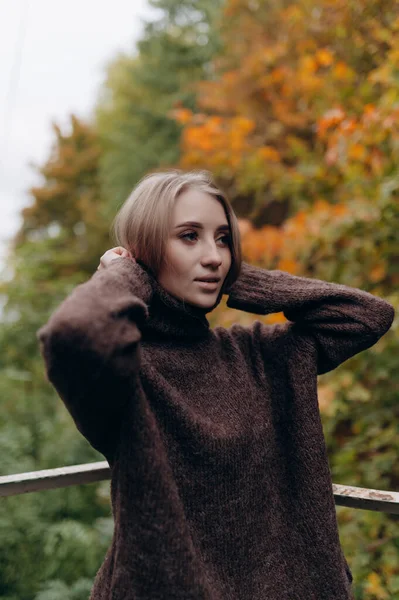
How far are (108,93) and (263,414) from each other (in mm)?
16505

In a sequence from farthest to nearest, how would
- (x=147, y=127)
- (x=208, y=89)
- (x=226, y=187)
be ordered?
(x=147, y=127) → (x=226, y=187) → (x=208, y=89)

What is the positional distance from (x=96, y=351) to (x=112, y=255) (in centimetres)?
40

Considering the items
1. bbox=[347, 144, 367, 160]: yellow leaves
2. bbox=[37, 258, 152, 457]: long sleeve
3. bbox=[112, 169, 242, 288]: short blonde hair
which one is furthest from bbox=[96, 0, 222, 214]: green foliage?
bbox=[37, 258, 152, 457]: long sleeve

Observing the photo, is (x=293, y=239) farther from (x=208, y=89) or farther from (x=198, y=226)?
(x=208, y=89)

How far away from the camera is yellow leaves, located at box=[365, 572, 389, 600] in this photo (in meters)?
1.73

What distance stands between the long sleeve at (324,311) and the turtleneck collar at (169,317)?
0.19 metres

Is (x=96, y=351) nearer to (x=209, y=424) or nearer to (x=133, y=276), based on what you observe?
(x=133, y=276)

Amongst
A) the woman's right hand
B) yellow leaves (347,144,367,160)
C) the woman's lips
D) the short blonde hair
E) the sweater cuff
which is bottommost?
the woman's lips

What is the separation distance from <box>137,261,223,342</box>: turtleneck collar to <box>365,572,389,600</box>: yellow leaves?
1.25 m

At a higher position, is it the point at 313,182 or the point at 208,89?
the point at 208,89

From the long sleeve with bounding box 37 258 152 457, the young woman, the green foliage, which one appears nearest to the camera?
the long sleeve with bounding box 37 258 152 457

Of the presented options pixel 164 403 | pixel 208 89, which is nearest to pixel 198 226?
pixel 164 403

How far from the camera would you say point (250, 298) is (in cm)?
131

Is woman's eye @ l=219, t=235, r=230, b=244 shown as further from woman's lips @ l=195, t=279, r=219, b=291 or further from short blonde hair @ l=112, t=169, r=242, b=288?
woman's lips @ l=195, t=279, r=219, b=291
